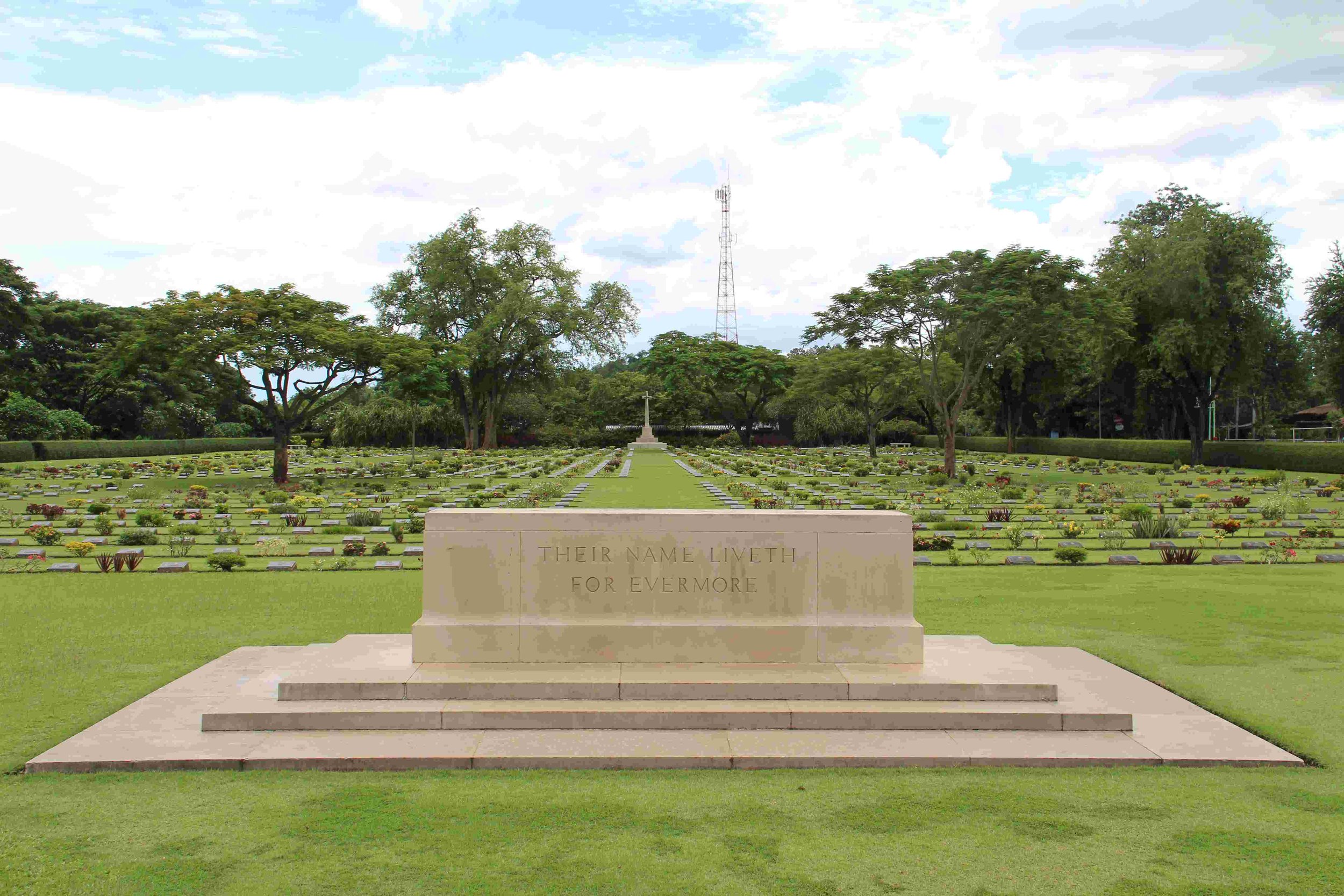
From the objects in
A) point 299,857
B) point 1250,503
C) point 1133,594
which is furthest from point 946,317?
point 299,857

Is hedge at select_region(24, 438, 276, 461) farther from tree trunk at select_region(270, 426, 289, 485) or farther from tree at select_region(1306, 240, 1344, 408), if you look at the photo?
tree at select_region(1306, 240, 1344, 408)

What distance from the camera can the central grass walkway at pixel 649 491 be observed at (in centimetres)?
2062

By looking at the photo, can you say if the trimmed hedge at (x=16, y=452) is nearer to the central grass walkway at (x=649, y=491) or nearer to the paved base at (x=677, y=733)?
the central grass walkway at (x=649, y=491)

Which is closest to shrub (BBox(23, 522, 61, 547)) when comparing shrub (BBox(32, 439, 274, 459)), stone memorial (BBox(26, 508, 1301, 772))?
stone memorial (BBox(26, 508, 1301, 772))

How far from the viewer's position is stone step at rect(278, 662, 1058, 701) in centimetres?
588

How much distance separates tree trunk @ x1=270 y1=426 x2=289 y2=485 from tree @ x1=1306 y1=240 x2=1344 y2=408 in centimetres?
3571

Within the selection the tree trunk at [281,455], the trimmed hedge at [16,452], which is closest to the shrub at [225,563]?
the tree trunk at [281,455]

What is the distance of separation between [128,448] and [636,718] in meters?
51.9

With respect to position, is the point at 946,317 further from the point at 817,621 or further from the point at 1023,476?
the point at 817,621

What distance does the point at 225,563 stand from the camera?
1270 cm

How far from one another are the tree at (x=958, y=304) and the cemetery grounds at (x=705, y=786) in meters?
Answer: 13.5

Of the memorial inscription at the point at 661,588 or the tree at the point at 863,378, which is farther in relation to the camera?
the tree at the point at 863,378

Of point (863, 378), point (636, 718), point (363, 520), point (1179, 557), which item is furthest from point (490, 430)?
point (636, 718)

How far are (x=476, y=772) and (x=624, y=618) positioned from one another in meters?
1.64
